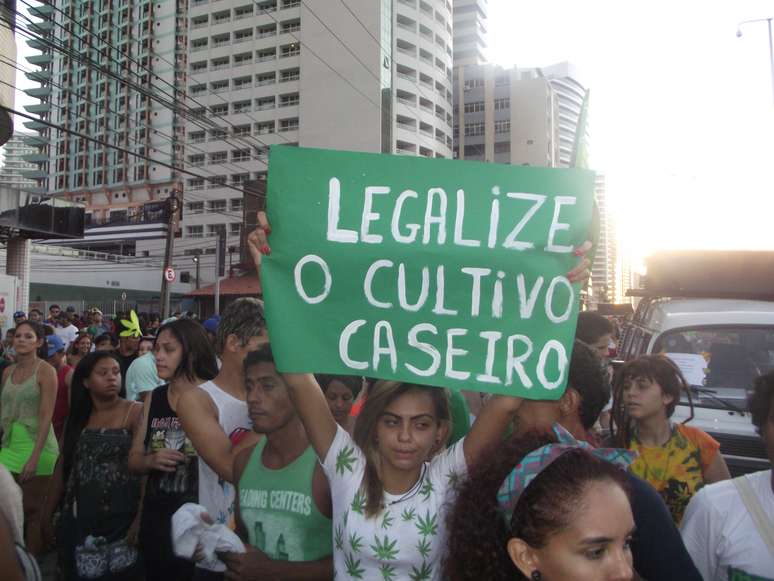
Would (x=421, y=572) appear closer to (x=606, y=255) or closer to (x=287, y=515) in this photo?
(x=287, y=515)

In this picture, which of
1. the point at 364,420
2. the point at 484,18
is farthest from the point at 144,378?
the point at 484,18

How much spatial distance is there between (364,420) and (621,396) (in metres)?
1.67

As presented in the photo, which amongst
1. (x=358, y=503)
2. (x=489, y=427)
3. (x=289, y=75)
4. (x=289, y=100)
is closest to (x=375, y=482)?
(x=358, y=503)

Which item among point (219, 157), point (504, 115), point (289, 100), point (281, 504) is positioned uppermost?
point (504, 115)

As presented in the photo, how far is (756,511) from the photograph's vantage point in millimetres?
2119

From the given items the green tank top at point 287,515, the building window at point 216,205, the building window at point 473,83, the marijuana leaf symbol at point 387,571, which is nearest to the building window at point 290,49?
the building window at point 216,205

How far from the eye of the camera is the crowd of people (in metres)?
1.67

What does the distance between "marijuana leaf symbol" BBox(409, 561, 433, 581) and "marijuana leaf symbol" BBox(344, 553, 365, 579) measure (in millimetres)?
168

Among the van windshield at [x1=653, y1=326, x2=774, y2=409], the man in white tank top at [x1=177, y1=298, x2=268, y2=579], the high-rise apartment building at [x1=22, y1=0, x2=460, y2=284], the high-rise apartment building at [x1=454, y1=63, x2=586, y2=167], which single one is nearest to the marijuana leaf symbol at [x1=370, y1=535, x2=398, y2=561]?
the man in white tank top at [x1=177, y1=298, x2=268, y2=579]

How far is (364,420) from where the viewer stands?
2.38m

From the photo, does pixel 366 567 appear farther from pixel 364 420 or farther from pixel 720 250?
pixel 720 250

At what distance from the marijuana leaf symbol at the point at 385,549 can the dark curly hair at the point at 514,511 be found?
34 cm

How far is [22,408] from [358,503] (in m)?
3.80

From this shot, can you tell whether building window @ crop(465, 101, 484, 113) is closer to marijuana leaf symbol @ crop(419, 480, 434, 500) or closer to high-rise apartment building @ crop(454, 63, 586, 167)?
high-rise apartment building @ crop(454, 63, 586, 167)
